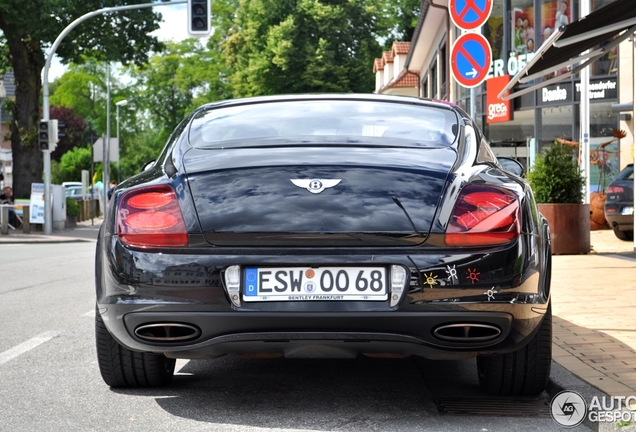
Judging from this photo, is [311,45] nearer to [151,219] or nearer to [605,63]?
[605,63]

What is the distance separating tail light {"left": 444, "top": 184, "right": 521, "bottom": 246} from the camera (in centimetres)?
435

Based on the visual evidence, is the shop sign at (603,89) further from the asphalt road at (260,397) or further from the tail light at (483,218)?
the tail light at (483,218)

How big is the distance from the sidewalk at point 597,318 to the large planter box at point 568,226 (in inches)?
8.8

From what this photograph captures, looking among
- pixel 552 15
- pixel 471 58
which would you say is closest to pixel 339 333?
pixel 471 58

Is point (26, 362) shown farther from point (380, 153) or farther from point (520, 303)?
point (520, 303)

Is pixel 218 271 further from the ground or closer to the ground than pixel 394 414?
further from the ground

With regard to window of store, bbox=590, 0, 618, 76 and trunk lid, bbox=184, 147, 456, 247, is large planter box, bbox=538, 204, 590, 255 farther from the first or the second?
window of store, bbox=590, 0, 618, 76

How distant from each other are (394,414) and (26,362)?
2549 millimetres

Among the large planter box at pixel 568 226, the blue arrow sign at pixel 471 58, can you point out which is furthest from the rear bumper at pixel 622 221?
the blue arrow sign at pixel 471 58

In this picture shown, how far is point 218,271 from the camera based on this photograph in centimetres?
432

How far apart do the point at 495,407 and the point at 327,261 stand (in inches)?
44.6

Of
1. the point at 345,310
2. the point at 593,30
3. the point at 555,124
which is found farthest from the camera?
the point at 555,124

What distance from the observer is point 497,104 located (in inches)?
1131

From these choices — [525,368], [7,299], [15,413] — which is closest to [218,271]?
[15,413]
